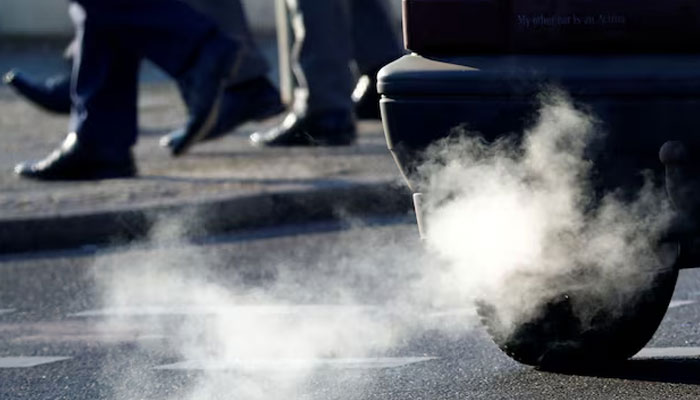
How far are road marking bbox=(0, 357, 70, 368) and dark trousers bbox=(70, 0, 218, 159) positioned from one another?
3.07 meters

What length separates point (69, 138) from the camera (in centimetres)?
746

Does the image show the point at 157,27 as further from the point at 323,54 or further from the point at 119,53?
the point at 323,54

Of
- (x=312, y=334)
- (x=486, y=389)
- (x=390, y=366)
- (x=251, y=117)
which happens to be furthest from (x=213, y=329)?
(x=251, y=117)

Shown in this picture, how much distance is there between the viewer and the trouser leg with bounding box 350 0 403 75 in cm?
901

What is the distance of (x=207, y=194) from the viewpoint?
6867 mm

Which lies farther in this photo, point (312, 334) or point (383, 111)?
point (312, 334)

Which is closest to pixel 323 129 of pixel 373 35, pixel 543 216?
pixel 373 35

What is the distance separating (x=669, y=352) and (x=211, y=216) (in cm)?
287

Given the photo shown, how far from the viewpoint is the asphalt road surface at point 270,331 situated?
3.89 meters

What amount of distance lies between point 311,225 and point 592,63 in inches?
128

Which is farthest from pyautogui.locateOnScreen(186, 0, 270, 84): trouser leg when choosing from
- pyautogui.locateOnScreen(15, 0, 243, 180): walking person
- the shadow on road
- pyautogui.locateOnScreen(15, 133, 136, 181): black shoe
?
the shadow on road

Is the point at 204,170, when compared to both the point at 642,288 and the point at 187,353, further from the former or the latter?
the point at 642,288

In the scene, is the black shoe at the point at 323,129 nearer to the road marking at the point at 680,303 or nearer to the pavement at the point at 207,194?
the pavement at the point at 207,194

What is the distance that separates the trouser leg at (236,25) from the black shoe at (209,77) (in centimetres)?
56
